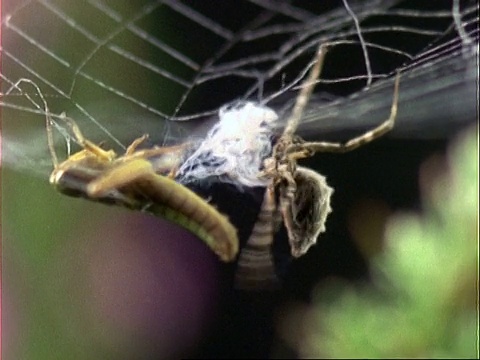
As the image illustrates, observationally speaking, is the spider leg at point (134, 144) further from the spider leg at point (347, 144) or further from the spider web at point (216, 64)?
the spider leg at point (347, 144)

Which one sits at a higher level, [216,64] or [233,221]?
[216,64]

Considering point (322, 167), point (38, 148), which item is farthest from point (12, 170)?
point (322, 167)

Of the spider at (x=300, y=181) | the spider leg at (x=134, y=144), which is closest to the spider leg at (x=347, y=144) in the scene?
the spider at (x=300, y=181)

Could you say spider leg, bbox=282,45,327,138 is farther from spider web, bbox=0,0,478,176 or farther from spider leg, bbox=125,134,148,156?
spider leg, bbox=125,134,148,156

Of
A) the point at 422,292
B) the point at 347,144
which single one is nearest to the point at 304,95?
the point at 347,144

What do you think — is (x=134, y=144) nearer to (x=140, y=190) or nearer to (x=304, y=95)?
(x=140, y=190)

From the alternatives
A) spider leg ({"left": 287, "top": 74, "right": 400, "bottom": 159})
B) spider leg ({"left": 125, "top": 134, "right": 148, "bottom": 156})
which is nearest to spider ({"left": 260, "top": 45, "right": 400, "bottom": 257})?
spider leg ({"left": 287, "top": 74, "right": 400, "bottom": 159})

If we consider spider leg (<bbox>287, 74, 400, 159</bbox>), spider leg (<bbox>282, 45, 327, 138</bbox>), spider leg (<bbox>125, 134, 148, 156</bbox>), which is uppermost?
spider leg (<bbox>282, 45, 327, 138</bbox>)
